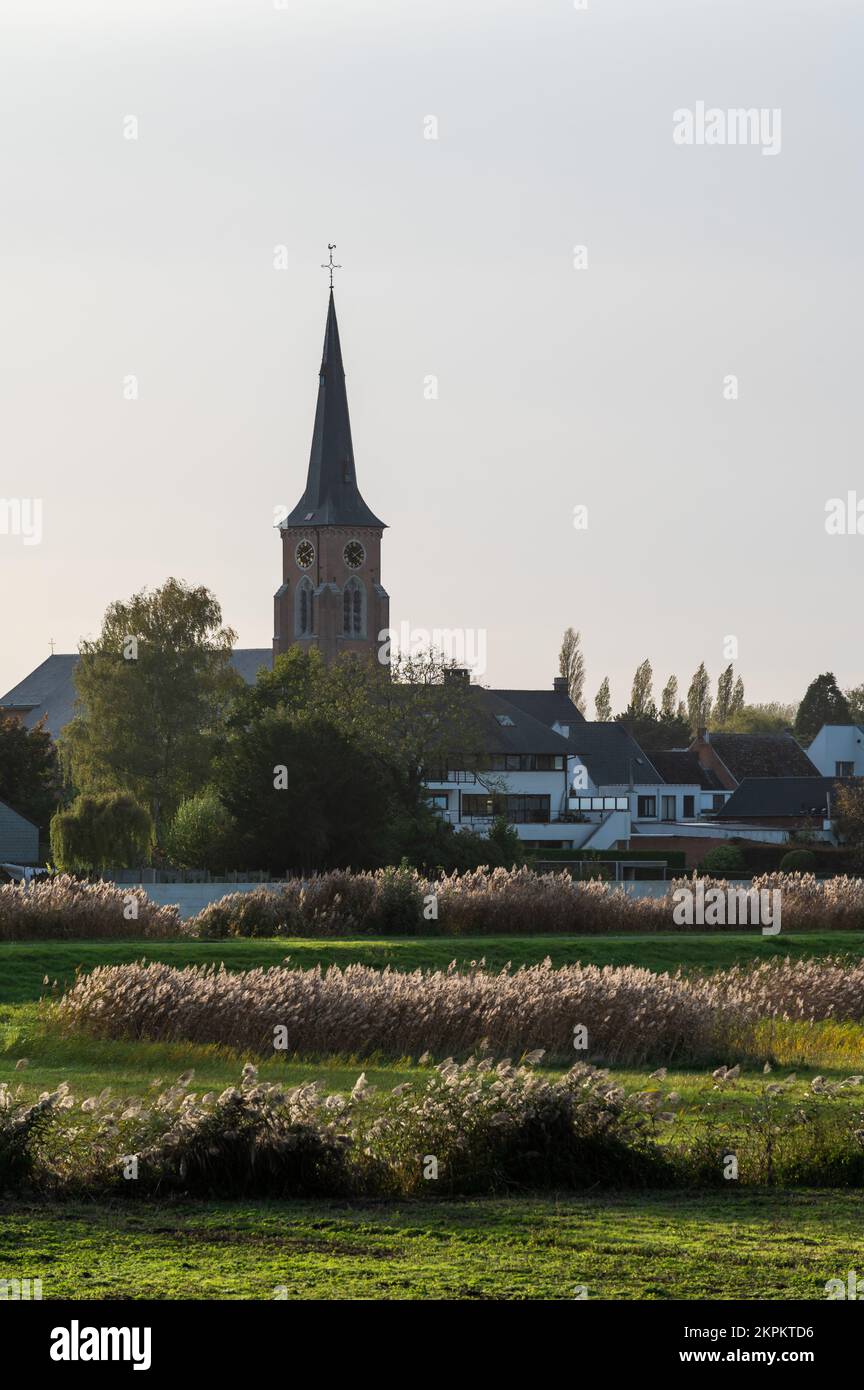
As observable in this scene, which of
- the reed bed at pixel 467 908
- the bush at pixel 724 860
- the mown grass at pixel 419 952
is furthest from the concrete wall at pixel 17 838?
the mown grass at pixel 419 952

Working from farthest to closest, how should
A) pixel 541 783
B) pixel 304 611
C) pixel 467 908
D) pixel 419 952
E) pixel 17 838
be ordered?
pixel 304 611 → pixel 541 783 → pixel 17 838 → pixel 467 908 → pixel 419 952

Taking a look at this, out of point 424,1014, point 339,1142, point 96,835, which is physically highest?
point 96,835

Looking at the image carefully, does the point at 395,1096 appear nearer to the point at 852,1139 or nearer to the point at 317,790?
the point at 852,1139

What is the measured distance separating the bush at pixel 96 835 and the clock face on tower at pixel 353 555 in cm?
6018

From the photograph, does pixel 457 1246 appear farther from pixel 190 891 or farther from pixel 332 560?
pixel 332 560

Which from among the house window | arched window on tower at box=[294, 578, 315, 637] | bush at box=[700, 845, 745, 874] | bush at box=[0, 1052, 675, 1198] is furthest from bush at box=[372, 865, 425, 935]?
arched window on tower at box=[294, 578, 315, 637]

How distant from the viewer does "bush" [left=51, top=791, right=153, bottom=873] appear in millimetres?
56781

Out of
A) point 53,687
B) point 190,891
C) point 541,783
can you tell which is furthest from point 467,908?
point 53,687

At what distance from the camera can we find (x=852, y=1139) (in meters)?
13.3

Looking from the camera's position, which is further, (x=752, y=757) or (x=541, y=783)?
(x=752, y=757)

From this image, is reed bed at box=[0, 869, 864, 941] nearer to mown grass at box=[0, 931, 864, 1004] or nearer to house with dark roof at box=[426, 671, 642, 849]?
mown grass at box=[0, 931, 864, 1004]

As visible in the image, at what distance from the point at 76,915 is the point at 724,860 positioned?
3461 cm

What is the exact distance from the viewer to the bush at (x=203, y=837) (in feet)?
163

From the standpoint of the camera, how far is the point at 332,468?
116 metres
